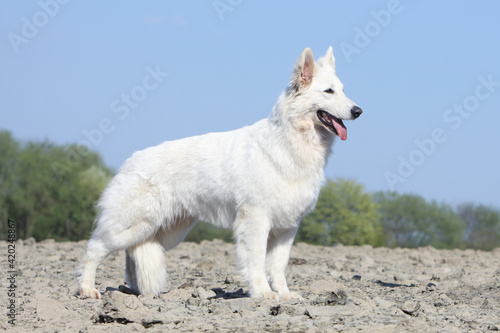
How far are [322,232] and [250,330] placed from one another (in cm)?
1984

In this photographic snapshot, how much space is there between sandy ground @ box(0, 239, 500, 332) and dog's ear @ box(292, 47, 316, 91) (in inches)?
89.2

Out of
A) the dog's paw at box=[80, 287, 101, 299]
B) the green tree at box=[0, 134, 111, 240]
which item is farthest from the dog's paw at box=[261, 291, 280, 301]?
the green tree at box=[0, 134, 111, 240]

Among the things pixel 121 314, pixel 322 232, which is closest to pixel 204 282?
pixel 121 314

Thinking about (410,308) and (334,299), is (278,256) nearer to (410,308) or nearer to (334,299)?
(334,299)

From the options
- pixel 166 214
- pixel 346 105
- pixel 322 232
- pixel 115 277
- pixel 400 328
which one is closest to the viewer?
pixel 400 328

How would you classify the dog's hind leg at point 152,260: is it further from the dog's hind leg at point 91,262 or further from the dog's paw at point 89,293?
the dog's paw at point 89,293

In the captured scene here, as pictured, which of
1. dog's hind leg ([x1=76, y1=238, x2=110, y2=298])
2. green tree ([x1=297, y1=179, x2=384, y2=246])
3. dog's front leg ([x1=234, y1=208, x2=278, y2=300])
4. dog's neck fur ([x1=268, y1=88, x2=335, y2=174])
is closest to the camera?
dog's front leg ([x1=234, y1=208, x2=278, y2=300])

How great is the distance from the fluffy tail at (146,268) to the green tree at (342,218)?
57.0ft

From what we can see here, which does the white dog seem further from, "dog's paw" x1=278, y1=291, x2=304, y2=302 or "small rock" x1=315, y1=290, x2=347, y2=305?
"small rock" x1=315, y1=290, x2=347, y2=305

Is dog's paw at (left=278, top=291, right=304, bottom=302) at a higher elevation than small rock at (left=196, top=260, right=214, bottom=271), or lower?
lower

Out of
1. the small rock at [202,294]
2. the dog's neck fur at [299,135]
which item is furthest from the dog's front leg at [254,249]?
the dog's neck fur at [299,135]

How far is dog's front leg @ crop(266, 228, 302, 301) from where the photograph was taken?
672 centimetres

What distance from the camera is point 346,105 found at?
652 centimetres

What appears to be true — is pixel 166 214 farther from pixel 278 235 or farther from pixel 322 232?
pixel 322 232
